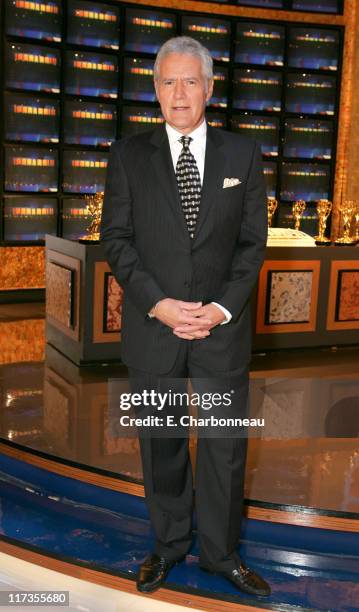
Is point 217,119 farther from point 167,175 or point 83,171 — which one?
point 167,175

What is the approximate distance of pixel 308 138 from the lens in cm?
789

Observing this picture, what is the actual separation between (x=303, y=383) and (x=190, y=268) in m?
2.69

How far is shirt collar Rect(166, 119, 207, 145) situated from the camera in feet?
6.63

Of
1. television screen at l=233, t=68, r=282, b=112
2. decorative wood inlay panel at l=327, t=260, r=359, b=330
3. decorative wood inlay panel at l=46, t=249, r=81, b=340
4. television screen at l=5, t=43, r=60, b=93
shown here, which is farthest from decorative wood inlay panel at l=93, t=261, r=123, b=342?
television screen at l=233, t=68, r=282, b=112

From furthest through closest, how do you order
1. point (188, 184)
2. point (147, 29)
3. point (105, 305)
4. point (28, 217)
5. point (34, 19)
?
point (147, 29) → point (28, 217) → point (34, 19) → point (105, 305) → point (188, 184)

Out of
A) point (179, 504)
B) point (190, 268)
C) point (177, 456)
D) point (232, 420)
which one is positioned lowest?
point (179, 504)

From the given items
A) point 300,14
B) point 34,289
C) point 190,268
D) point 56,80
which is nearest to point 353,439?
point 190,268

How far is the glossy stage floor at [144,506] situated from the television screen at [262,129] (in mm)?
4045

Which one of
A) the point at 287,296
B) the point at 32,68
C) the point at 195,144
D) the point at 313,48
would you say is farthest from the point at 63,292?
the point at 313,48

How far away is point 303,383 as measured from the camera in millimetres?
4504

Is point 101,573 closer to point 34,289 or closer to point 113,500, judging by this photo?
point 113,500

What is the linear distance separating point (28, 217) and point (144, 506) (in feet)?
15.8

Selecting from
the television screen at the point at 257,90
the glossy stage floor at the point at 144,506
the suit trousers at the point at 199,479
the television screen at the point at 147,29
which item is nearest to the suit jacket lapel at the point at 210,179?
the suit trousers at the point at 199,479

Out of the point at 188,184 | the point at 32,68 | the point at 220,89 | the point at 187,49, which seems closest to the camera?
the point at 187,49
